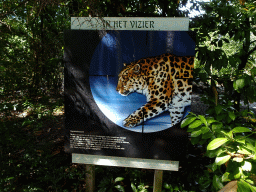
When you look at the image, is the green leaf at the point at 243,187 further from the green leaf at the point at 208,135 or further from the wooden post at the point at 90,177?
the wooden post at the point at 90,177

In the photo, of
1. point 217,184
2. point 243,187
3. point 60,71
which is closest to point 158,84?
point 217,184

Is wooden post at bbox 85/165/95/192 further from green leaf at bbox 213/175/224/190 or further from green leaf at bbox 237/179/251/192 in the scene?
green leaf at bbox 237/179/251/192

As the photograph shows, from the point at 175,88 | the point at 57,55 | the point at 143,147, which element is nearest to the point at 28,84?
the point at 57,55

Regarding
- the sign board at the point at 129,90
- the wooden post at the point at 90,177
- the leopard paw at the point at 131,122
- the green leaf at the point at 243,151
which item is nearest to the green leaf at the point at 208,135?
the green leaf at the point at 243,151

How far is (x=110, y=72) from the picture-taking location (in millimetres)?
1859

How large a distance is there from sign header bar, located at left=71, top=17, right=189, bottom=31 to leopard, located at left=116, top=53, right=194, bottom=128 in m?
0.29

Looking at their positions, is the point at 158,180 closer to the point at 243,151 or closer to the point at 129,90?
the point at 129,90

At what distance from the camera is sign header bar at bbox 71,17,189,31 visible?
5.93ft

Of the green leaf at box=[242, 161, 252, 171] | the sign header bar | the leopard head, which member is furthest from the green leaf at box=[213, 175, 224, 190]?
the sign header bar

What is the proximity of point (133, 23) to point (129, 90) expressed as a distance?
2.17 ft

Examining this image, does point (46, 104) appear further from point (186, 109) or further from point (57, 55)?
point (186, 109)

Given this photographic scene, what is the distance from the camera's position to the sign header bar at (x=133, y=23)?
71.1 inches

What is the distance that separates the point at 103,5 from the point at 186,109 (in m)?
1.90

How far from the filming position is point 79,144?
1.99 m
